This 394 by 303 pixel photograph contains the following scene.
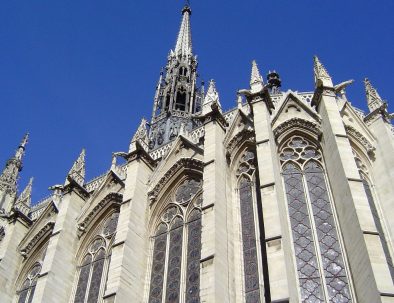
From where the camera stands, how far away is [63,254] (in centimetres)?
1705

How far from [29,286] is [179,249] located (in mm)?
6845

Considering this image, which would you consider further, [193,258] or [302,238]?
[193,258]

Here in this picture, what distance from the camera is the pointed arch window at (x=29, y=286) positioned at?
18.2 meters

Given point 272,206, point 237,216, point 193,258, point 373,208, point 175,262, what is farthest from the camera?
point 175,262

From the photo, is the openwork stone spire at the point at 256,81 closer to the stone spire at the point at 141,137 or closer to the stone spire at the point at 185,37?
the stone spire at the point at 141,137

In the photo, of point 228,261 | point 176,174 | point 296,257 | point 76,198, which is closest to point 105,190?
point 76,198

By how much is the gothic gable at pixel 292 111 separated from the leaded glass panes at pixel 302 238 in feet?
5.34

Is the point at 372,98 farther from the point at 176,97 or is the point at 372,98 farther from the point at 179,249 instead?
the point at 176,97

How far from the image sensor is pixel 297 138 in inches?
605

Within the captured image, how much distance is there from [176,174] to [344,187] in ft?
20.9

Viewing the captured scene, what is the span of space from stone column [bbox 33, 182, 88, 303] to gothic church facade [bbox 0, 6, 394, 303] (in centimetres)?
4

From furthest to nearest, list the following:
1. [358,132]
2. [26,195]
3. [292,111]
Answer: [26,195] → [292,111] → [358,132]

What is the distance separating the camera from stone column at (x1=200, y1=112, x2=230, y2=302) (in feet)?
38.3

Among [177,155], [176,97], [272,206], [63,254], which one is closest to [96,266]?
[63,254]
